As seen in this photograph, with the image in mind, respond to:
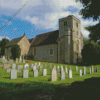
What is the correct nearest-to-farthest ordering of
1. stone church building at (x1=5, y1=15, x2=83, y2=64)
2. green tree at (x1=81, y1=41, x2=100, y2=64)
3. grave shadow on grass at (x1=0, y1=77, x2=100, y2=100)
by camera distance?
grave shadow on grass at (x1=0, y1=77, x2=100, y2=100)
green tree at (x1=81, y1=41, x2=100, y2=64)
stone church building at (x1=5, y1=15, x2=83, y2=64)

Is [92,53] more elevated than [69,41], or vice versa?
[69,41]

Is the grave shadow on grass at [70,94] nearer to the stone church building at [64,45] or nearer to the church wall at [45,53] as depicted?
the stone church building at [64,45]

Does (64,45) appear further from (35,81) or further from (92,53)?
(35,81)

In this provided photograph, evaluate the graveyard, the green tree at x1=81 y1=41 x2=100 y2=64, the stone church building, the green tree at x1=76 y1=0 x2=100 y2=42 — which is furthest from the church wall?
the green tree at x1=76 y1=0 x2=100 y2=42

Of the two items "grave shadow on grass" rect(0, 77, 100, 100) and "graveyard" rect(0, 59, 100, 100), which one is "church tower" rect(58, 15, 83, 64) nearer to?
"graveyard" rect(0, 59, 100, 100)

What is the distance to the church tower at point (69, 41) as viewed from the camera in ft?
83.6

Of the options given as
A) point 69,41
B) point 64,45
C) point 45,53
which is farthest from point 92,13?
point 45,53

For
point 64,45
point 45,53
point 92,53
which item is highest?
point 64,45

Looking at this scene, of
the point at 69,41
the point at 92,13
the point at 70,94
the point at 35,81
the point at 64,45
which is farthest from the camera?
the point at 64,45

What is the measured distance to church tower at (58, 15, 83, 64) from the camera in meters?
25.5

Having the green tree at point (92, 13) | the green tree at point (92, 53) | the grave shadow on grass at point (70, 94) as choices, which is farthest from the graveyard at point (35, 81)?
the green tree at point (92, 53)

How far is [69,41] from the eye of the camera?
26.0 meters

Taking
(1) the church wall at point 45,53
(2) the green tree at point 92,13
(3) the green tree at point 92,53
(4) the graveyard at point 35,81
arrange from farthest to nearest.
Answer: (1) the church wall at point 45,53 < (3) the green tree at point 92,53 < (2) the green tree at point 92,13 < (4) the graveyard at point 35,81

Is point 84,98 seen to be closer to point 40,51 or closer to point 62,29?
point 62,29
